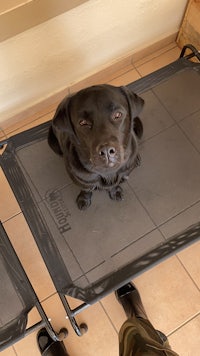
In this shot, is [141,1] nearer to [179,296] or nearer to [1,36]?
[1,36]

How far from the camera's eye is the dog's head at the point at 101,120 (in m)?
1.00

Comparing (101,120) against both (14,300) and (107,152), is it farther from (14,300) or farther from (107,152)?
(14,300)

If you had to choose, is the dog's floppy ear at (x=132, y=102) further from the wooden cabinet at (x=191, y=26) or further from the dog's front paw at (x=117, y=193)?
the wooden cabinet at (x=191, y=26)

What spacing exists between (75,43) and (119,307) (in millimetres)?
1146

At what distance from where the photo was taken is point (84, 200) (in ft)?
4.52

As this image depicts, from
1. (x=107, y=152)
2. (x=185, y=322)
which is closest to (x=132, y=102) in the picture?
(x=107, y=152)

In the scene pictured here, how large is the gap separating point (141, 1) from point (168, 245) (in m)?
1.01

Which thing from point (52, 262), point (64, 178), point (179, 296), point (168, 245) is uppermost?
point (64, 178)

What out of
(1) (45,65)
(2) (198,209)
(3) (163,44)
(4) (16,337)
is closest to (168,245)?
(2) (198,209)

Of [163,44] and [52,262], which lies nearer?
[52,262]

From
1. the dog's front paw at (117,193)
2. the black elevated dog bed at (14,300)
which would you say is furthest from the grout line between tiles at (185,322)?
the dog's front paw at (117,193)

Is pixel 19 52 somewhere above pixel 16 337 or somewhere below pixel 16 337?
Answer: above

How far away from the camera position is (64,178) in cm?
146

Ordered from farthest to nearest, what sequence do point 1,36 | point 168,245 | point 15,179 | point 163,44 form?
point 163,44
point 15,179
point 168,245
point 1,36
